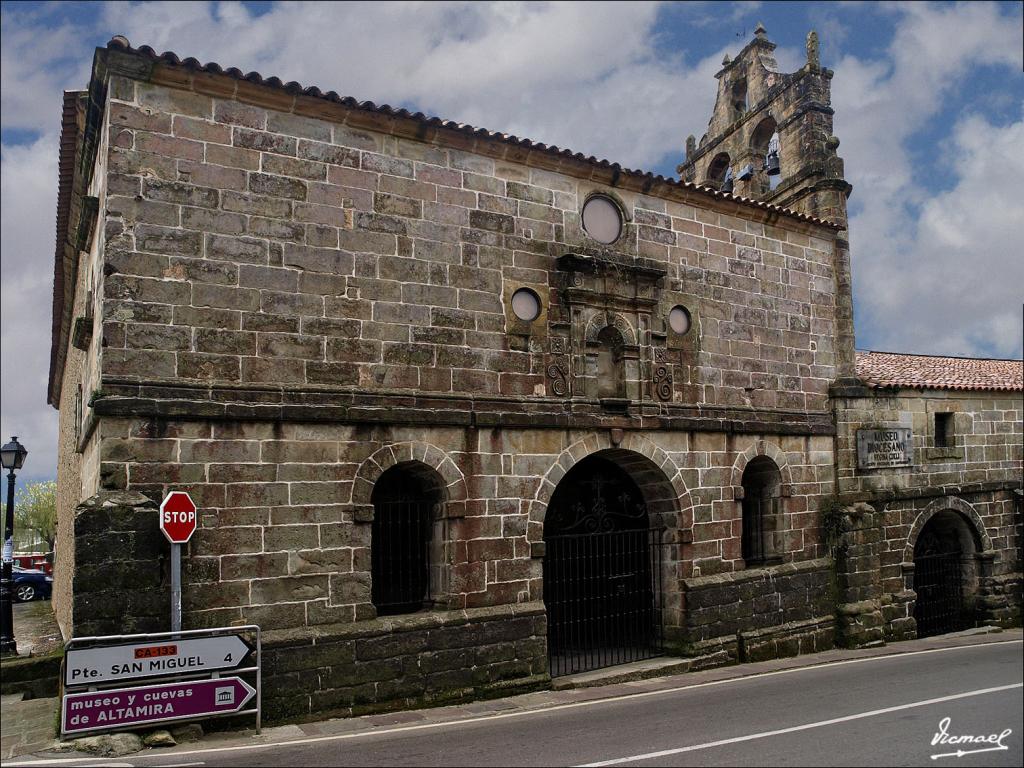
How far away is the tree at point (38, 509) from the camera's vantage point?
47366 mm

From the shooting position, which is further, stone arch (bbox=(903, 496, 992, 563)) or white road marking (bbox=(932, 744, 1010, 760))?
stone arch (bbox=(903, 496, 992, 563))

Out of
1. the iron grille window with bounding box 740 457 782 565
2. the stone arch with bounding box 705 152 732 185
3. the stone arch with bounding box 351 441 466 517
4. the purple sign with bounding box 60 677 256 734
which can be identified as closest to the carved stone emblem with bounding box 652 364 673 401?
the iron grille window with bounding box 740 457 782 565

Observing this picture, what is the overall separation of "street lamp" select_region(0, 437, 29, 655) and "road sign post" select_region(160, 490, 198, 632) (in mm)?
4928

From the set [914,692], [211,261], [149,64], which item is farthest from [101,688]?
[914,692]

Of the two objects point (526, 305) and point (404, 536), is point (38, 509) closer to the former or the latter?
point (404, 536)

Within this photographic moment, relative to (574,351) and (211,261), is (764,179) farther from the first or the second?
(211,261)

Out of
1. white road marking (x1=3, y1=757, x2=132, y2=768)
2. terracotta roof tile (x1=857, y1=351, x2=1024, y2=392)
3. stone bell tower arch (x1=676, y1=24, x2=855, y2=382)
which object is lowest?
white road marking (x1=3, y1=757, x2=132, y2=768)

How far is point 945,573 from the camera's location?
17078 mm

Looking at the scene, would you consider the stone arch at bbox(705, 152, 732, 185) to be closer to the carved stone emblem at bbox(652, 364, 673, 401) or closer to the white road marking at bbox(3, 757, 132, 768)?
the carved stone emblem at bbox(652, 364, 673, 401)

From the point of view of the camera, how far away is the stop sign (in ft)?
27.5

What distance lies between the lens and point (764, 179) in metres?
17.5

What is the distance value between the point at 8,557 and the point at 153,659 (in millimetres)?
6997

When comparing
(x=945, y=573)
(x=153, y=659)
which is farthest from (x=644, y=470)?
(x=945, y=573)

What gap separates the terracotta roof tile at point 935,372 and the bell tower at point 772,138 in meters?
3.33
